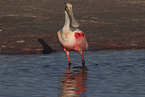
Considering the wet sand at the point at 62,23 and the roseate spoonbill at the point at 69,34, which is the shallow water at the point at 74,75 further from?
the wet sand at the point at 62,23

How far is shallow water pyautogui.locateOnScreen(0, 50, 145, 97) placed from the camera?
890 centimetres

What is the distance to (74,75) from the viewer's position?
37.3 ft

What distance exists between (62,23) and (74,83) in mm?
12878

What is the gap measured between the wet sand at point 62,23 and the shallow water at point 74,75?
2055 millimetres

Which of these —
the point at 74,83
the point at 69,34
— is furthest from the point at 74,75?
the point at 69,34

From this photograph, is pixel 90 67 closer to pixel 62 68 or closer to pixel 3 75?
A: pixel 62 68

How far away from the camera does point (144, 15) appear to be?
84.5 feet

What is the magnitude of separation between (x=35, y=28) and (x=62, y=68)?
9.08 meters

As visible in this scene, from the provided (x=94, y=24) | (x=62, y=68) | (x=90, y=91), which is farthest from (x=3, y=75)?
(x=94, y=24)

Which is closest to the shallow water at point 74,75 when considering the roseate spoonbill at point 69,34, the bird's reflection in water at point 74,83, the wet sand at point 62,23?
the bird's reflection in water at point 74,83

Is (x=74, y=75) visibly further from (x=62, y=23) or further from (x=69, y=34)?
(x=62, y=23)

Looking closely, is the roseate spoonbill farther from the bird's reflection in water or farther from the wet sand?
the wet sand

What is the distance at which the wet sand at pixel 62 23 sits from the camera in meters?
17.7

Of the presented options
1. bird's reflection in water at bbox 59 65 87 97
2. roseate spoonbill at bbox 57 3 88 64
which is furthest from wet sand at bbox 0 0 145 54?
bird's reflection in water at bbox 59 65 87 97
